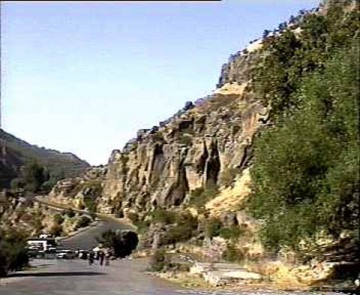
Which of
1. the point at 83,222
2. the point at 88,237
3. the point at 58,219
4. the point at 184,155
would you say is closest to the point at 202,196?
the point at 184,155

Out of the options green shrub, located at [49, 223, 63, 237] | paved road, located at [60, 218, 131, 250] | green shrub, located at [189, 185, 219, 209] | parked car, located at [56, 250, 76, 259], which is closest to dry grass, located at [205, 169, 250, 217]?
green shrub, located at [189, 185, 219, 209]

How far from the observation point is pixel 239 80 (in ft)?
454

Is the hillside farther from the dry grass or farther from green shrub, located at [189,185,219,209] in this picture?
green shrub, located at [189,185,219,209]

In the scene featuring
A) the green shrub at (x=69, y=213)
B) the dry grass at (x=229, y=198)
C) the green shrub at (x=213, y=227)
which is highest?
the green shrub at (x=69, y=213)

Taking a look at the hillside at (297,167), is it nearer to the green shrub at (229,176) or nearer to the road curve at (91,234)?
the green shrub at (229,176)

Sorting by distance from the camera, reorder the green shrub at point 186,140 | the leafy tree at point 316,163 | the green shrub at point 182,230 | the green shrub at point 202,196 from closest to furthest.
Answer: the leafy tree at point 316,163 → the green shrub at point 182,230 → the green shrub at point 202,196 → the green shrub at point 186,140

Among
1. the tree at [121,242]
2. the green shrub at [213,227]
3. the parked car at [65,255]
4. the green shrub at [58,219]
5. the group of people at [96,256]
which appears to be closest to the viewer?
the green shrub at [213,227]

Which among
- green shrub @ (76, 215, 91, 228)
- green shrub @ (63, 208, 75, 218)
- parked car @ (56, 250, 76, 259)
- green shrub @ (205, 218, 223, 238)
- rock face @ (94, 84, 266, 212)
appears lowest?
parked car @ (56, 250, 76, 259)

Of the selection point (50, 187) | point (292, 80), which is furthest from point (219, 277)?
point (50, 187)

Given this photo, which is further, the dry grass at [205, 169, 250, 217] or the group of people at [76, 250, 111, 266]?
the dry grass at [205, 169, 250, 217]

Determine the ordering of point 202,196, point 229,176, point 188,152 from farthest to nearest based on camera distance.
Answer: point 188,152, point 202,196, point 229,176

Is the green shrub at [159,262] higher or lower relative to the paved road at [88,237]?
lower

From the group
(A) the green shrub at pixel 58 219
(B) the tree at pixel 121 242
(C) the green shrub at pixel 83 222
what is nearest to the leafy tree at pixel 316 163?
(B) the tree at pixel 121 242

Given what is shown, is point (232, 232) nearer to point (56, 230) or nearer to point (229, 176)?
point (229, 176)
